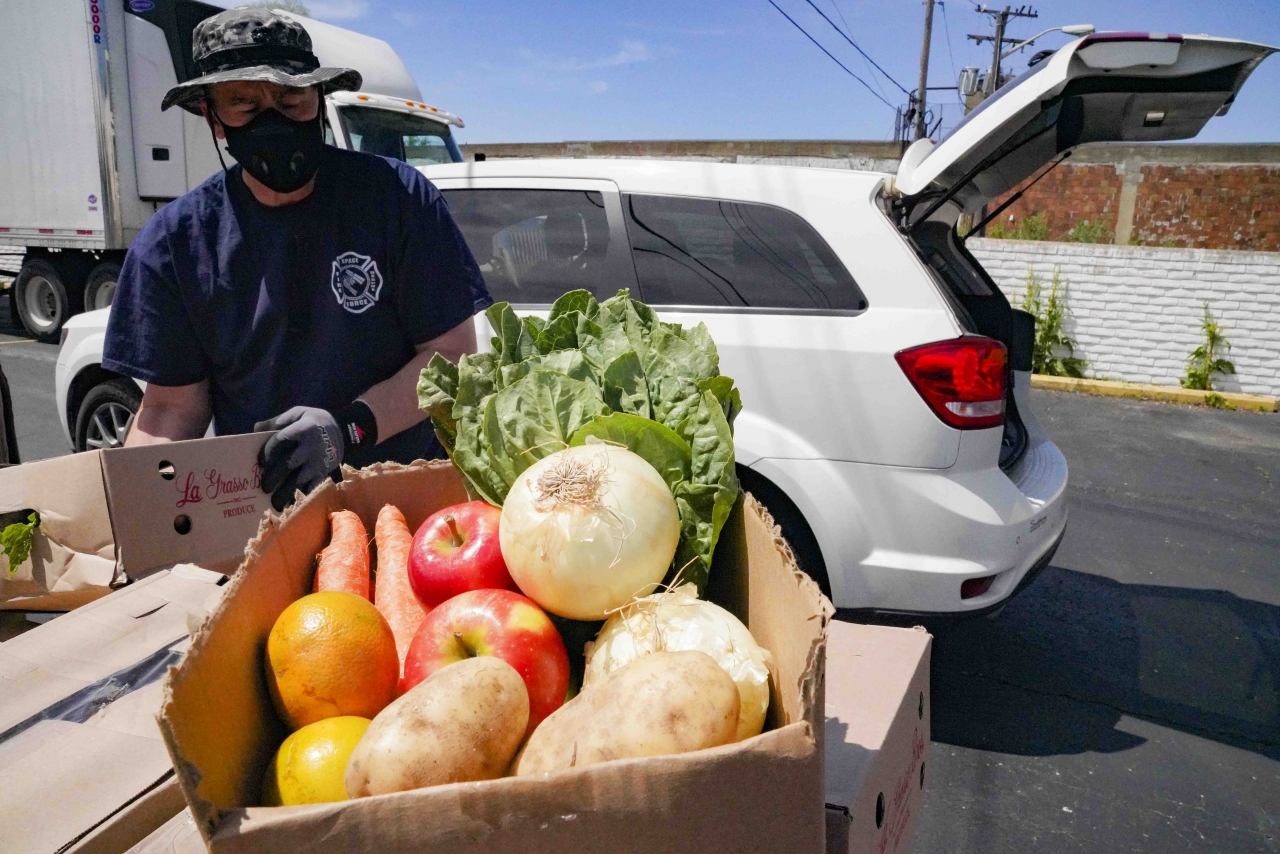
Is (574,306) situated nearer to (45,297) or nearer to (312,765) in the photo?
(312,765)

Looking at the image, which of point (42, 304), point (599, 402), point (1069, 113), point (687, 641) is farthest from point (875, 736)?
point (42, 304)

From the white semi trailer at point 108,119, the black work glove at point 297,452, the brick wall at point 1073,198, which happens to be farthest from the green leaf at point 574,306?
the brick wall at point 1073,198

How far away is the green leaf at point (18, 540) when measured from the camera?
156 cm

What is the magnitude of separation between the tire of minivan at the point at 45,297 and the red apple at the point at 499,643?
11956 millimetres

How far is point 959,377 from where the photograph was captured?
9.41ft

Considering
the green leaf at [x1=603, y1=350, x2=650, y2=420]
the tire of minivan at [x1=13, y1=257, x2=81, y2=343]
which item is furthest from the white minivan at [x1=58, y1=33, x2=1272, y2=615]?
the tire of minivan at [x1=13, y1=257, x2=81, y2=343]

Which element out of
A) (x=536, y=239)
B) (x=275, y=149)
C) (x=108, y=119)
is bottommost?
(x=536, y=239)

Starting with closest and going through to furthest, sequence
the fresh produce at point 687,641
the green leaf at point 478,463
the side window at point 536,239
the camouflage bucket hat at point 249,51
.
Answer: the fresh produce at point 687,641 < the green leaf at point 478,463 < the camouflage bucket hat at point 249,51 < the side window at point 536,239

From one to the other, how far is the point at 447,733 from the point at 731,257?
9.03 ft

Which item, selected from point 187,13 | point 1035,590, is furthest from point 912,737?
point 187,13

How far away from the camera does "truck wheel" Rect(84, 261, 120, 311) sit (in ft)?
33.3

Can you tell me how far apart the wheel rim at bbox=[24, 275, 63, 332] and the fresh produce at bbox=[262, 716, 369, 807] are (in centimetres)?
1224

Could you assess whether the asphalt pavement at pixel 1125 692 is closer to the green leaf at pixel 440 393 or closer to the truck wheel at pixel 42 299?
the green leaf at pixel 440 393

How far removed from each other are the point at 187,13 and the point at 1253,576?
10658 millimetres
